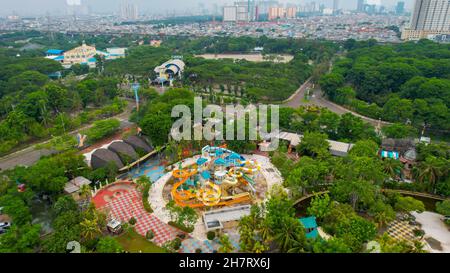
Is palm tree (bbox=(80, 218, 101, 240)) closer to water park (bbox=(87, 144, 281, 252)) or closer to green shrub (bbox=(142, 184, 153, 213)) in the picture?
water park (bbox=(87, 144, 281, 252))

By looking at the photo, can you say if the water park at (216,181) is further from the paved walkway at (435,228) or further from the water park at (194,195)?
the paved walkway at (435,228)

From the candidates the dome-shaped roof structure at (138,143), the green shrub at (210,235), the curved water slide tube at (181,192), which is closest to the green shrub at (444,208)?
the green shrub at (210,235)

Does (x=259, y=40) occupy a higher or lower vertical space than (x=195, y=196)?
higher

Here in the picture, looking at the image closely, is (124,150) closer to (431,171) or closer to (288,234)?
(288,234)
